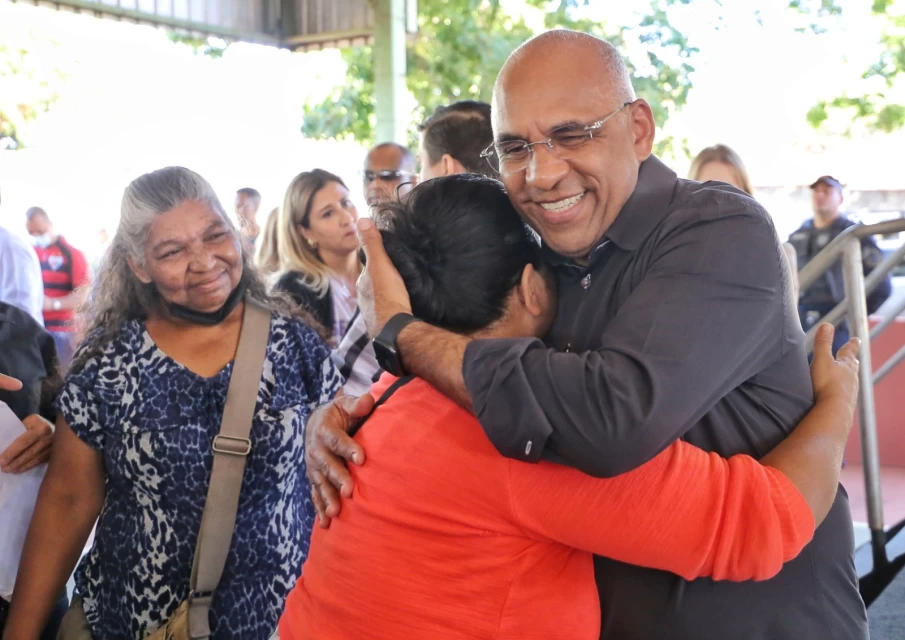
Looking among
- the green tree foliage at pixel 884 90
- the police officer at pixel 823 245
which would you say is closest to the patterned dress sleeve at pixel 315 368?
the police officer at pixel 823 245

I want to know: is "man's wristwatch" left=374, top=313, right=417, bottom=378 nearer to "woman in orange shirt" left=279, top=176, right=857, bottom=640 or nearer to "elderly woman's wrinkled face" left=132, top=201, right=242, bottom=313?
"woman in orange shirt" left=279, top=176, right=857, bottom=640

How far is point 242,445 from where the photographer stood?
2400 mm

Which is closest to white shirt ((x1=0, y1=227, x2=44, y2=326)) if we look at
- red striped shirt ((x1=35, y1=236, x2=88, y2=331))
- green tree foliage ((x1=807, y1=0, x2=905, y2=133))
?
red striped shirt ((x1=35, y1=236, x2=88, y2=331))

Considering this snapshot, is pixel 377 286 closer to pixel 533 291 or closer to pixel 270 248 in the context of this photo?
pixel 533 291

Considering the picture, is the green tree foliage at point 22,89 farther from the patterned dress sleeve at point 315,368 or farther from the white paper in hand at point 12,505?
the patterned dress sleeve at point 315,368

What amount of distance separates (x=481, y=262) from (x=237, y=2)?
746cm

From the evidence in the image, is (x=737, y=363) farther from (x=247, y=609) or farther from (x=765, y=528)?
(x=247, y=609)

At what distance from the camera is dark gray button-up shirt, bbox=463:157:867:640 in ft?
4.35

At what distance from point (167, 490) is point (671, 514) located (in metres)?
1.52

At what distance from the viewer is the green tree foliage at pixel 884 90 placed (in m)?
10.6

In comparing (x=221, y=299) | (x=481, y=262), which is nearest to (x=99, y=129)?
(x=221, y=299)

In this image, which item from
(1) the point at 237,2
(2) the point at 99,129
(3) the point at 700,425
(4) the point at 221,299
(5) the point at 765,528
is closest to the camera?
(5) the point at 765,528

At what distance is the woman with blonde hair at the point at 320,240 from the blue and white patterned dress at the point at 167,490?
1830mm

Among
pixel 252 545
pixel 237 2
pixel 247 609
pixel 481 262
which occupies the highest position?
pixel 237 2
